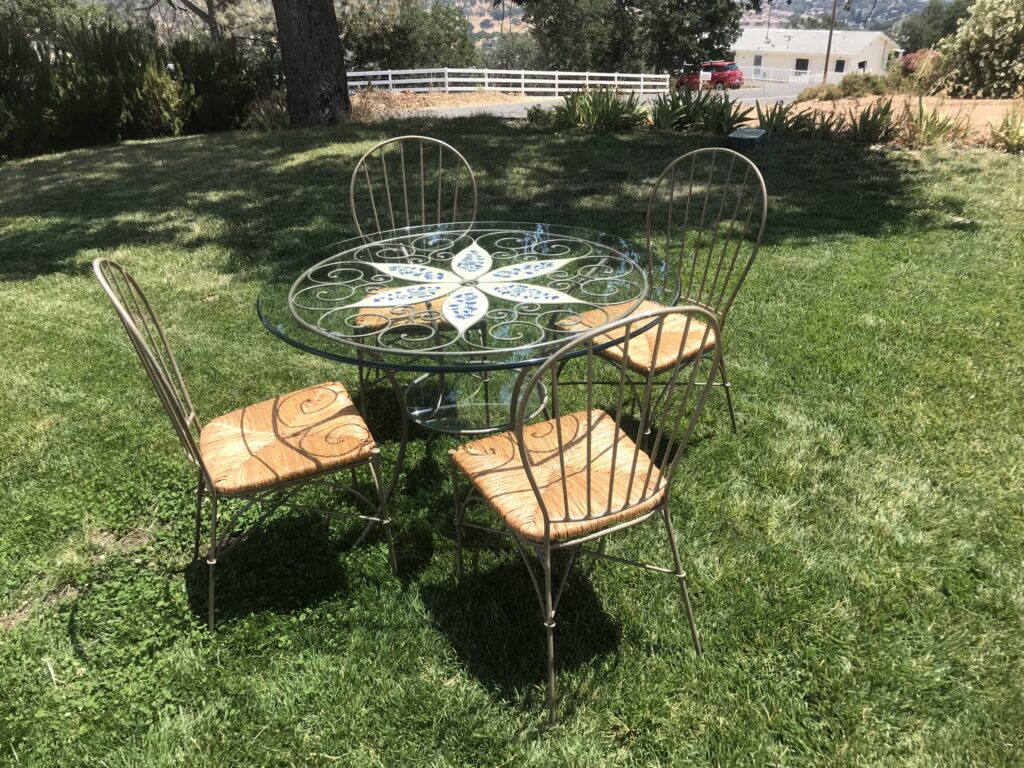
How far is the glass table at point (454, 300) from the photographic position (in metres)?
1.95

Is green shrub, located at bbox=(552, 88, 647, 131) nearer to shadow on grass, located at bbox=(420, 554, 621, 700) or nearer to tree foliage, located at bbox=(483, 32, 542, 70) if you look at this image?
shadow on grass, located at bbox=(420, 554, 621, 700)

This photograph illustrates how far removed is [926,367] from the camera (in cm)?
334

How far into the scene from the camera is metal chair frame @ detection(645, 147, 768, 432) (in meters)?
2.67

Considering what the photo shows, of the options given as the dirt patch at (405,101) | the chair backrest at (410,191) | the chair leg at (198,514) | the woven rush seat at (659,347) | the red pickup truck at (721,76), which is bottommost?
the chair leg at (198,514)

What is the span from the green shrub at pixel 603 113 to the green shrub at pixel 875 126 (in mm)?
2791

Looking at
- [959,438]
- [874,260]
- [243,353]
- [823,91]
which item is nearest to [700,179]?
[874,260]

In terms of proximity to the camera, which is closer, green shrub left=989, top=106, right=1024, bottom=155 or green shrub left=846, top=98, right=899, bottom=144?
green shrub left=989, top=106, right=1024, bottom=155

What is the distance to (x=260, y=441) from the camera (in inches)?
83.0

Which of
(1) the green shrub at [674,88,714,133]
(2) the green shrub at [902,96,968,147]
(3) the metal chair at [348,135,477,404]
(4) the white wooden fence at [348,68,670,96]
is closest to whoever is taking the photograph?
(3) the metal chair at [348,135,477,404]

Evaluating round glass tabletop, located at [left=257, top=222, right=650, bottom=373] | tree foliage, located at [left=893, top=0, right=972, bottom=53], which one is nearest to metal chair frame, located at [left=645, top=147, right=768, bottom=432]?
round glass tabletop, located at [left=257, top=222, right=650, bottom=373]

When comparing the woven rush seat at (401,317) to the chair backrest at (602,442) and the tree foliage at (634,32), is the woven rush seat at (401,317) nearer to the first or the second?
the chair backrest at (602,442)

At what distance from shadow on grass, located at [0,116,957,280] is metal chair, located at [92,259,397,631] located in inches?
113

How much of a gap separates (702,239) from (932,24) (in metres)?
76.5

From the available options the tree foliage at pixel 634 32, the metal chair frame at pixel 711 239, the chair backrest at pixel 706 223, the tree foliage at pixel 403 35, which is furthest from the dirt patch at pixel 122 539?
the tree foliage at pixel 634 32
